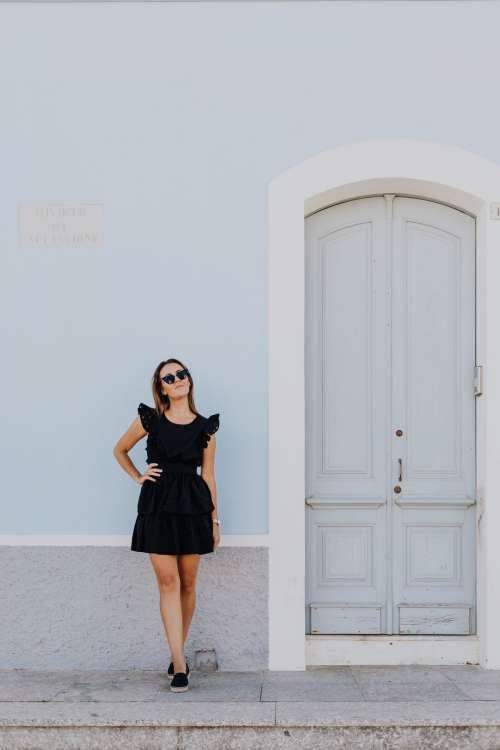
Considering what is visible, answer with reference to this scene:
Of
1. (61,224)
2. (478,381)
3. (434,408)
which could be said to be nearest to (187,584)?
(434,408)

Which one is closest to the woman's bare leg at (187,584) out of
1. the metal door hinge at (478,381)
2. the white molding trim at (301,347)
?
the white molding trim at (301,347)

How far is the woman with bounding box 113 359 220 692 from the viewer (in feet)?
16.0

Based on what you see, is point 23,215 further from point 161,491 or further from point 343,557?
point 343,557

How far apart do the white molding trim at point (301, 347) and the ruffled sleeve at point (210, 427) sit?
0.43 m

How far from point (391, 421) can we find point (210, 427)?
1.22 meters

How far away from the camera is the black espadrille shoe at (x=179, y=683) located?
4844 millimetres

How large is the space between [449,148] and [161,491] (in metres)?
2.60

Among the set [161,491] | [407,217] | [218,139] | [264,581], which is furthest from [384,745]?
[218,139]

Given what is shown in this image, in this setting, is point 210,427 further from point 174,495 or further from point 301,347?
point 301,347

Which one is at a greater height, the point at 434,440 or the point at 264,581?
the point at 434,440

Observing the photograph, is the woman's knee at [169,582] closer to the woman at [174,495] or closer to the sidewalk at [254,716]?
the woman at [174,495]

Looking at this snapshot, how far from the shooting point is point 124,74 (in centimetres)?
536

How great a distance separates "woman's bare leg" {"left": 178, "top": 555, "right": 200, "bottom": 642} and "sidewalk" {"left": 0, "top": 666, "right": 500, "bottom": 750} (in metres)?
0.38

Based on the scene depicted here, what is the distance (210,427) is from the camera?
196 inches
